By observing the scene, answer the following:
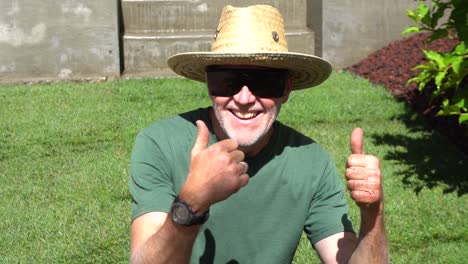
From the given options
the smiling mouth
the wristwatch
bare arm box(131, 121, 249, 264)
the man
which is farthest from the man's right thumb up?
the smiling mouth

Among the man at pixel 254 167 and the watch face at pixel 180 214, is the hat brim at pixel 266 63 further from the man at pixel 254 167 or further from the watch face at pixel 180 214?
the watch face at pixel 180 214

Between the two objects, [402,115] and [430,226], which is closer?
[430,226]

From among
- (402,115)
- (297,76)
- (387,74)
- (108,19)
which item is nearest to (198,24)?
(108,19)

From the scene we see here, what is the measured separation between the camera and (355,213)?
19.7 feet

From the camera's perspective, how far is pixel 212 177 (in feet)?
7.97

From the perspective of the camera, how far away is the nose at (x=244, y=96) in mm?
3029

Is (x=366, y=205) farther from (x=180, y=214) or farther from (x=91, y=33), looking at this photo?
(x=91, y=33)

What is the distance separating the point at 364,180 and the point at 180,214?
1.94 feet

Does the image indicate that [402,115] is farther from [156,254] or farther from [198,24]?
[156,254]

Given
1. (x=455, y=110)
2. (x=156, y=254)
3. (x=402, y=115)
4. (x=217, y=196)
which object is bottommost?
(x=402, y=115)

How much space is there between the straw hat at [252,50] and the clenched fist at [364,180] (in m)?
0.56

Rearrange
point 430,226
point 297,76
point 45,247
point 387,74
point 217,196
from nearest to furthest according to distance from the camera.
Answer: point 217,196 → point 297,76 → point 45,247 → point 430,226 → point 387,74

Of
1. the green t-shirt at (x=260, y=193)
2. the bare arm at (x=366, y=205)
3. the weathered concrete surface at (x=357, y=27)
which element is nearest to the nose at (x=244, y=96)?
the green t-shirt at (x=260, y=193)

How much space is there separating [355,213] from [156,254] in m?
3.60
